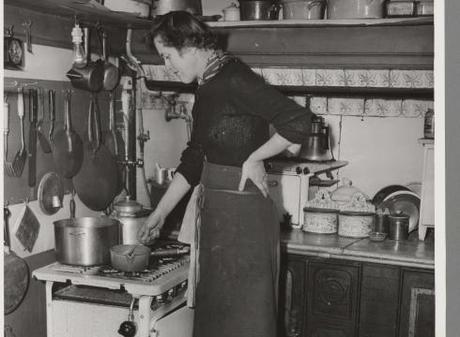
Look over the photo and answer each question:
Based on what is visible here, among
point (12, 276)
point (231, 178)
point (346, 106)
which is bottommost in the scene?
point (12, 276)

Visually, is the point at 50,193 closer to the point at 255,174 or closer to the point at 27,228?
the point at 27,228

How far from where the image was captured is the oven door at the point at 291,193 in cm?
305

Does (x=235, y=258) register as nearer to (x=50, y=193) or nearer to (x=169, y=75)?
(x=50, y=193)

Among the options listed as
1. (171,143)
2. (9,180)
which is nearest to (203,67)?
(9,180)

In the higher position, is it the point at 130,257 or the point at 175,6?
the point at 175,6

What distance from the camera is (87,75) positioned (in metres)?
2.65

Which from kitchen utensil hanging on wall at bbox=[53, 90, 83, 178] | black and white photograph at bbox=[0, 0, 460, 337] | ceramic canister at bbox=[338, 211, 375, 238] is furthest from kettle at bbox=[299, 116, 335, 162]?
kitchen utensil hanging on wall at bbox=[53, 90, 83, 178]

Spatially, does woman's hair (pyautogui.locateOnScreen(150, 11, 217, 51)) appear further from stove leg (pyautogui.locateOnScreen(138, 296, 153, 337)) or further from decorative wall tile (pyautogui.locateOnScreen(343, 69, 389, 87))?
decorative wall tile (pyautogui.locateOnScreen(343, 69, 389, 87))

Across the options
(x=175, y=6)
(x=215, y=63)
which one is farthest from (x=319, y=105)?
(x=215, y=63)

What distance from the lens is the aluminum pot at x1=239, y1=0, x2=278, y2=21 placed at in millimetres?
2836

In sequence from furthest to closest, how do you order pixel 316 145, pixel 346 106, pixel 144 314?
pixel 346 106, pixel 316 145, pixel 144 314

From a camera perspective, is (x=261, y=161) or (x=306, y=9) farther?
(x=306, y=9)

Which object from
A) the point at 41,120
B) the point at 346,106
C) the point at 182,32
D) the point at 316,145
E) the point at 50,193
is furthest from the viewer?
the point at 346,106

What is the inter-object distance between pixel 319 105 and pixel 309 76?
12.6 inches
